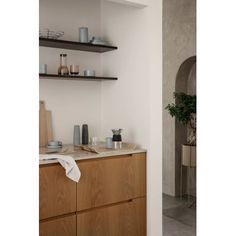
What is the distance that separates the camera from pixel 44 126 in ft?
9.80

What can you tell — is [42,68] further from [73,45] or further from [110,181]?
[110,181]

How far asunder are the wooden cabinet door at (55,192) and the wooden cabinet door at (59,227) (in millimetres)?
53

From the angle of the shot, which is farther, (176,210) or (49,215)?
(176,210)

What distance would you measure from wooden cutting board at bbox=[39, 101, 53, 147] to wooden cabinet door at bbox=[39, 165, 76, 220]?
0.68 m

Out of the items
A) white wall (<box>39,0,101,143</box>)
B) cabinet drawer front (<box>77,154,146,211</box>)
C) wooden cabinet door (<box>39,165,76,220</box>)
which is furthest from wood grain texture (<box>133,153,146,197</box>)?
white wall (<box>39,0,101,143</box>)

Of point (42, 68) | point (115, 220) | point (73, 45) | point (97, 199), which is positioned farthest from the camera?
point (73, 45)

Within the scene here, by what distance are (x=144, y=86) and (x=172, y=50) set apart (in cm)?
220

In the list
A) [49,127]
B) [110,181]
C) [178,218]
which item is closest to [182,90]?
[178,218]

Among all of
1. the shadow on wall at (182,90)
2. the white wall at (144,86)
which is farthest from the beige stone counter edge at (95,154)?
the shadow on wall at (182,90)

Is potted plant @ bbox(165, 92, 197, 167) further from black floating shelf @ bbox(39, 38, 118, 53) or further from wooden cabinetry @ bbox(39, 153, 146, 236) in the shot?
wooden cabinetry @ bbox(39, 153, 146, 236)
